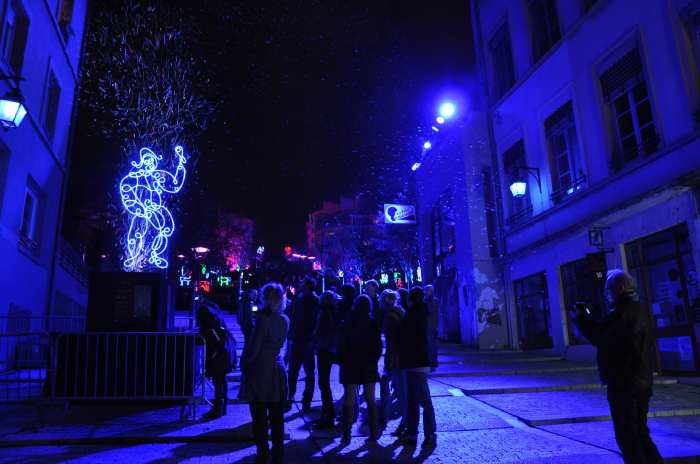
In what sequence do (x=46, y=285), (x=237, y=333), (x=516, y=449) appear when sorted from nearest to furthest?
(x=516, y=449) → (x=46, y=285) → (x=237, y=333)

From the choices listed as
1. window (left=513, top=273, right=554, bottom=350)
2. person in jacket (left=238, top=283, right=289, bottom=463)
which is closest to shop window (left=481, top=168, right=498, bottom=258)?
window (left=513, top=273, right=554, bottom=350)

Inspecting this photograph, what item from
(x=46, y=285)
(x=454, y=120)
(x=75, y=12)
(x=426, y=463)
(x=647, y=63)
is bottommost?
(x=426, y=463)

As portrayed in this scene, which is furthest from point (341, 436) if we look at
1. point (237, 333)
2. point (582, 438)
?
point (237, 333)

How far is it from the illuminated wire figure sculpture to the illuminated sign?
8911 mm

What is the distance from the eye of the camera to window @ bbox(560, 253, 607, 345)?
12633 millimetres

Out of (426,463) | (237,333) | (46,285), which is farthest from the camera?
(237,333)

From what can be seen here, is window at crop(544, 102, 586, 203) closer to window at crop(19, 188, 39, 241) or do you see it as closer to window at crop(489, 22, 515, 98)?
window at crop(489, 22, 515, 98)

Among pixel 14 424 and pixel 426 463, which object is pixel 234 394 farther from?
pixel 426 463

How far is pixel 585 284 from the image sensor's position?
1368 cm

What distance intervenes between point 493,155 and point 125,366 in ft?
51.6

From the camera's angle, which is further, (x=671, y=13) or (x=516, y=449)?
(x=671, y=13)

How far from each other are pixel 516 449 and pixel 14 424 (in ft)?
21.4

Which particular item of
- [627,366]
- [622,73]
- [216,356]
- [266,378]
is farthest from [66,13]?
[627,366]

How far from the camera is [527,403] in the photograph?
810 centimetres
